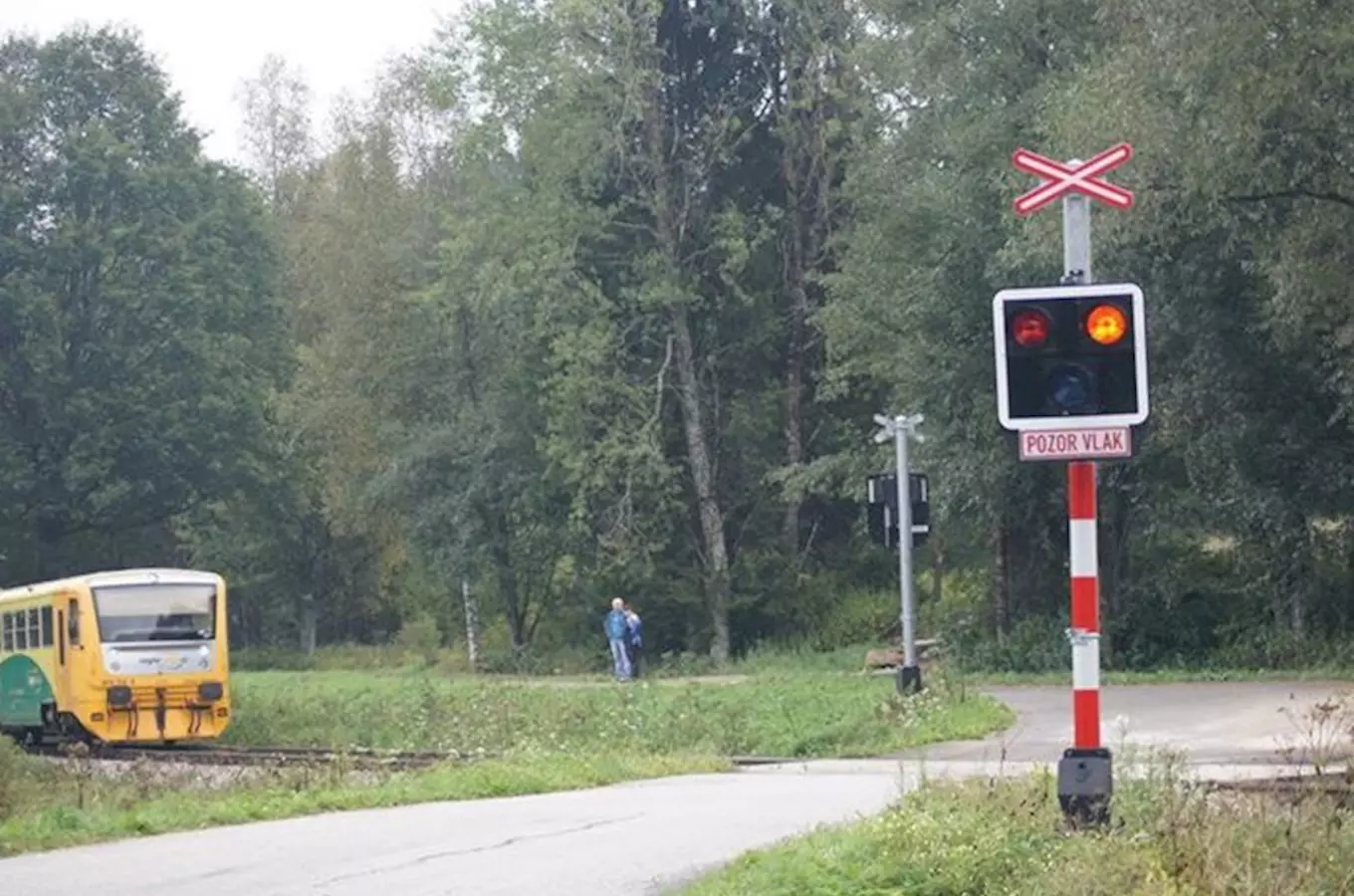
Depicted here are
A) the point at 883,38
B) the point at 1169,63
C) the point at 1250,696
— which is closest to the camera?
the point at 1169,63

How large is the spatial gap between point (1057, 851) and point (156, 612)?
1077 inches

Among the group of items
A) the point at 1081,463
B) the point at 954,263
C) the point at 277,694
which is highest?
the point at 954,263

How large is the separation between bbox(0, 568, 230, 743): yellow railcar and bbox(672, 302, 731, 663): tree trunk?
1734 cm

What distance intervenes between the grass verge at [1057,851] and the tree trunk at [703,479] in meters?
39.0

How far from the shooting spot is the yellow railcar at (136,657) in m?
34.9

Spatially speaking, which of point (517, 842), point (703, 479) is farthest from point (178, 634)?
point (517, 842)

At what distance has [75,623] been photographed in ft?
117

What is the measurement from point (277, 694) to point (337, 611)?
29.1m

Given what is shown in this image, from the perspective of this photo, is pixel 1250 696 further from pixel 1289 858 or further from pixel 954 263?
pixel 1289 858

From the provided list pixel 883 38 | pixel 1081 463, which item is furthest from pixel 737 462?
pixel 1081 463

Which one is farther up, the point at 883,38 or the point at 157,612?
the point at 883,38

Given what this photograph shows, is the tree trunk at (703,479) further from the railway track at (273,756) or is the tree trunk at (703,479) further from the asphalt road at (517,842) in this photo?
the asphalt road at (517,842)

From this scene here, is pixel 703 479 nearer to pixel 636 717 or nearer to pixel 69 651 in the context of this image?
pixel 69 651

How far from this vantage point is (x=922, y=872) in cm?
1103
